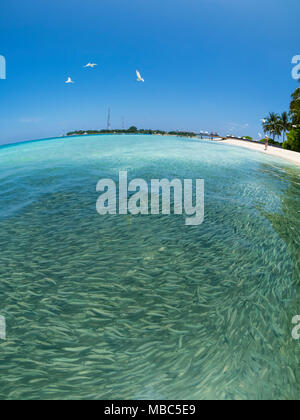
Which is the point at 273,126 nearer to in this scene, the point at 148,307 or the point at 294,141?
the point at 294,141

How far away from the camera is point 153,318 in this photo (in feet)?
11.1

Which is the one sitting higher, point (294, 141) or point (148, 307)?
point (294, 141)

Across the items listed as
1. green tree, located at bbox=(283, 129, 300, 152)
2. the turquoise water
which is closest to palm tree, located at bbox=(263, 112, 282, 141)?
green tree, located at bbox=(283, 129, 300, 152)

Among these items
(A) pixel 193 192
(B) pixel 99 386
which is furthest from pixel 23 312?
(A) pixel 193 192

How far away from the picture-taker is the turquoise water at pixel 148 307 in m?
2.50

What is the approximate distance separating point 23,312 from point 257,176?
1676cm

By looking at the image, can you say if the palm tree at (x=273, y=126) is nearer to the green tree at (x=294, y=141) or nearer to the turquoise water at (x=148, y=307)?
the green tree at (x=294, y=141)

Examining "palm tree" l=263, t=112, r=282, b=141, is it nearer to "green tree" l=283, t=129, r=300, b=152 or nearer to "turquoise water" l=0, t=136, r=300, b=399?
"green tree" l=283, t=129, r=300, b=152

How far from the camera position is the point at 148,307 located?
3604mm

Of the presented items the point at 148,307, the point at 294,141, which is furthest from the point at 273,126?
the point at 148,307

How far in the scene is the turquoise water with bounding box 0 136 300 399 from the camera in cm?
250

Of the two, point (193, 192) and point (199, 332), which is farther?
point (193, 192)
